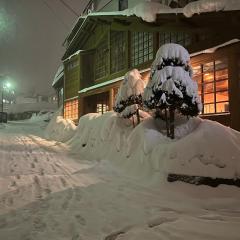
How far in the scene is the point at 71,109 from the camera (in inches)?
1202

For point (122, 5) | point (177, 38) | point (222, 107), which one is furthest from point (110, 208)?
point (122, 5)

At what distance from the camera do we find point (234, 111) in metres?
12.1

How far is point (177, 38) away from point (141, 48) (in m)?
3.50

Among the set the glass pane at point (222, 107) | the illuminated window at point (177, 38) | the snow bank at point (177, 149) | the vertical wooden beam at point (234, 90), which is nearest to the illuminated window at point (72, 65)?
the illuminated window at point (177, 38)

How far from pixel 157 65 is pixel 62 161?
537 cm

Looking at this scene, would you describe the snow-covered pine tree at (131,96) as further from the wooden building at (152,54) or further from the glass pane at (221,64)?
the glass pane at (221,64)

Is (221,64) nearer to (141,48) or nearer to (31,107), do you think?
(141,48)

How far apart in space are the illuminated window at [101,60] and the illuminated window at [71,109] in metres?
4.18

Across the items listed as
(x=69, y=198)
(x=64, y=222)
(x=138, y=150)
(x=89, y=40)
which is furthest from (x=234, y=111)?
(x=89, y=40)

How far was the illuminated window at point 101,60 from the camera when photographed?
80.2 feet

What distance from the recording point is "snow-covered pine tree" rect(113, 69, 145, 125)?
1271 cm

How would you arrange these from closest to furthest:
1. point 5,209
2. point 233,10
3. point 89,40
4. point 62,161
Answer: point 5,209, point 233,10, point 62,161, point 89,40

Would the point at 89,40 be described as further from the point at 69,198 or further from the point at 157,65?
the point at 69,198

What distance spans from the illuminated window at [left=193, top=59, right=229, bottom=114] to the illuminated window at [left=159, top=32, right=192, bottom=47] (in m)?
1.64
